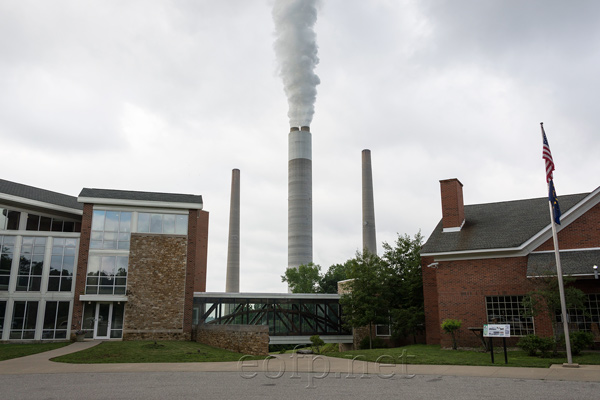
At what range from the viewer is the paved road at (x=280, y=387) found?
1073cm

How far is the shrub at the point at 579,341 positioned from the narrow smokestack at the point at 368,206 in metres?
43.7

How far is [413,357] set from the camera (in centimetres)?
1811

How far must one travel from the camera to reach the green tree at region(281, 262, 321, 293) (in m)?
58.3

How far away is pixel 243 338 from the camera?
24.9 metres

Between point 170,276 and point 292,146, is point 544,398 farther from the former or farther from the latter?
point 292,146

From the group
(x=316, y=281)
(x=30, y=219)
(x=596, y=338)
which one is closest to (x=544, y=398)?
(x=596, y=338)

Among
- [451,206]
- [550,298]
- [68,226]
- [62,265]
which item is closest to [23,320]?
[62,265]

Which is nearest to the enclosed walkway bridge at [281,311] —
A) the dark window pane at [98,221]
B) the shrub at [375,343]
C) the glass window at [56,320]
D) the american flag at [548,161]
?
the shrub at [375,343]

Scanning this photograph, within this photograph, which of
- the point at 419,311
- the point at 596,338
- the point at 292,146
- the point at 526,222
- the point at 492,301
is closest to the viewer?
the point at 596,338

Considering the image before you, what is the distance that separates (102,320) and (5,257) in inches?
261

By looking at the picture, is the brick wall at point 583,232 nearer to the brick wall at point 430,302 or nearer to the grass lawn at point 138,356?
the brick wall at point 430,302

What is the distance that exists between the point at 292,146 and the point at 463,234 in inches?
1458

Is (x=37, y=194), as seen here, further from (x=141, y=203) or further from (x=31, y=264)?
(x=141, y=203)

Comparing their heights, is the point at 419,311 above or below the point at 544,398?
above
